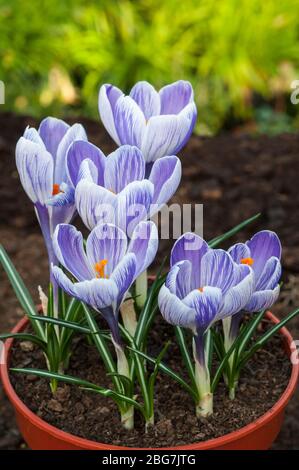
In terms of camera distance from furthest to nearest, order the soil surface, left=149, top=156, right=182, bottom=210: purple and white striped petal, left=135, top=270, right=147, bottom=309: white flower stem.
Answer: the soil surface, left=135, top=270, right=147, bottom=309: white flower stem, left=149, top=156, right=182, bottom=210: purple and white striped petal

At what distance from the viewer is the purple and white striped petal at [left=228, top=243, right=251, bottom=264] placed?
127 centimetres

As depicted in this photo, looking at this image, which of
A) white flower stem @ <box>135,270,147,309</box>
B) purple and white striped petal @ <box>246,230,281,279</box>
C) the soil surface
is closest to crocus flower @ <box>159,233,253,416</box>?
purple and white striped petal @ <box>246,230,281,279</box>

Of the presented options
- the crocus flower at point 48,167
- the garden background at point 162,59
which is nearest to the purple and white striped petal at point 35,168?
the crocus flower at point 48,167

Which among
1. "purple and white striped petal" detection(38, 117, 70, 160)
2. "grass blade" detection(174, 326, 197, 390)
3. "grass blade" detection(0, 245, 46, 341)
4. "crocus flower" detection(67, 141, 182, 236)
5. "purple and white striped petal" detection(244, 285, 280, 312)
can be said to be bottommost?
"grass blade" detection(174, 326, 197, 390)

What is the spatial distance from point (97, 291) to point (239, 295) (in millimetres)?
210

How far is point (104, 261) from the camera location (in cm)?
118

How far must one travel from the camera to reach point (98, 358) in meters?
1.50

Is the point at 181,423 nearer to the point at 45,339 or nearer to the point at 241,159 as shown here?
the point at 45,339

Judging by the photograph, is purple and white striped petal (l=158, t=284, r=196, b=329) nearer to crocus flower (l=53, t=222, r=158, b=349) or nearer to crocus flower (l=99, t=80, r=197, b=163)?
crocus flower (l=53, t=222, r=158, b=349)

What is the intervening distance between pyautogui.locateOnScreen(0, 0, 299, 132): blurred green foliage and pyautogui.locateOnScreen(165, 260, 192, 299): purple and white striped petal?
2.33 metres

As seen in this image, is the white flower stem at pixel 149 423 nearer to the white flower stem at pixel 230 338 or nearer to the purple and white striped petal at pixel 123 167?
the white flower stem at pixel 230 338

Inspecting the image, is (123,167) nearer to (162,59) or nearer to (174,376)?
(174,376)

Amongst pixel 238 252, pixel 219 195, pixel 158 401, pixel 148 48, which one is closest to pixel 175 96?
pixel 238 252

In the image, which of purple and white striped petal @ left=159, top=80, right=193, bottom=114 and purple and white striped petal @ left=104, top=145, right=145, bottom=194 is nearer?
purple and white striped petal @ left=104, top=145, right=145, bottom=194
